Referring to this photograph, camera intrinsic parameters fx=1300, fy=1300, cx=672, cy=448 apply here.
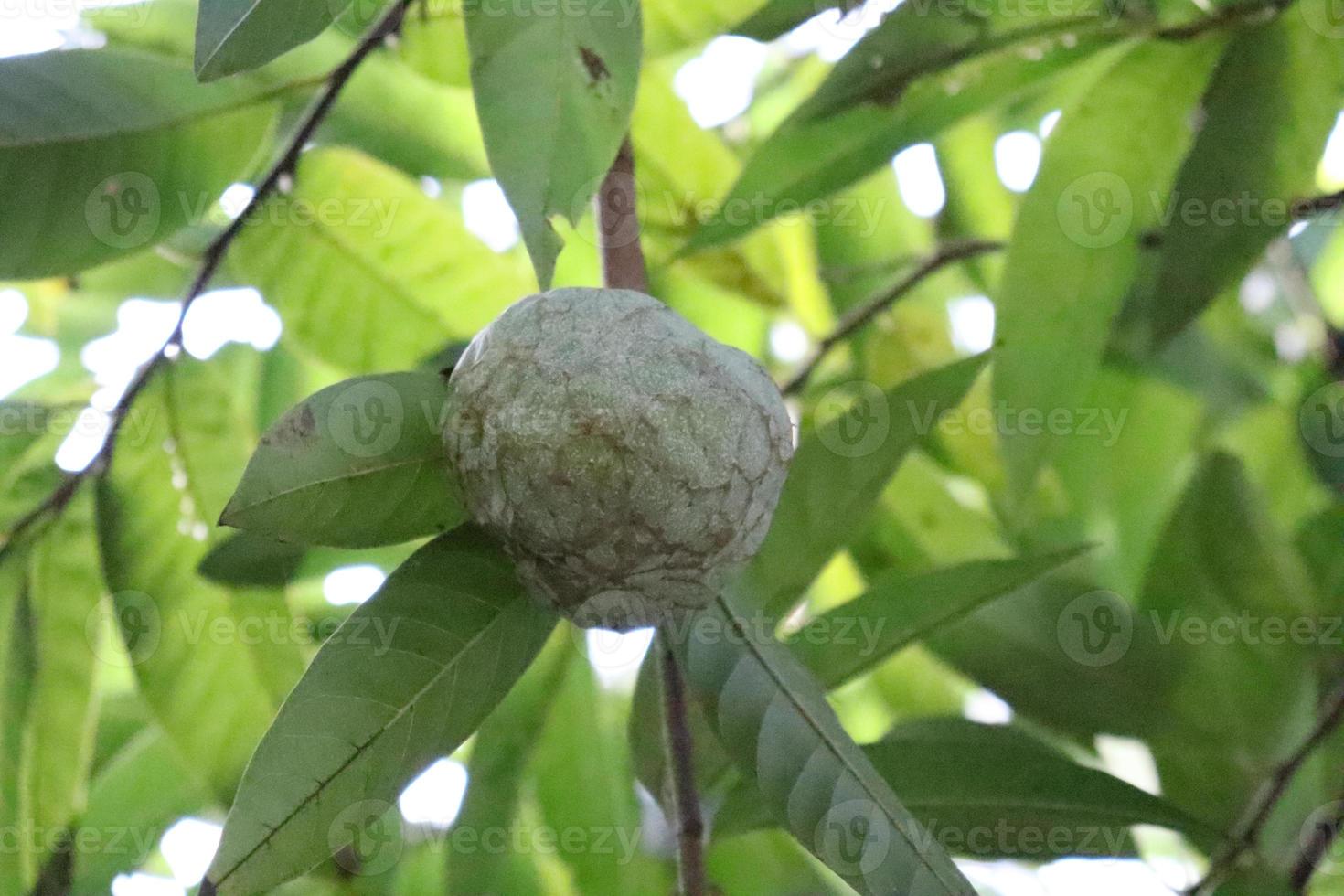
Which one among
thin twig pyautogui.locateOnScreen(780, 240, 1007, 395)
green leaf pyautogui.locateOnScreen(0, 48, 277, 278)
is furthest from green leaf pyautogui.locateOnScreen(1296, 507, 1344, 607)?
green leaf pyautogui.locateOnScreen(0, 48, 277, 278)

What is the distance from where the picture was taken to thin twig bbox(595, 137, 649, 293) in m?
1.07

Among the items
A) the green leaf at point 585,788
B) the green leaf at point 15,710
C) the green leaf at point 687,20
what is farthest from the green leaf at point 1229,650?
the green leaf at point 15,710

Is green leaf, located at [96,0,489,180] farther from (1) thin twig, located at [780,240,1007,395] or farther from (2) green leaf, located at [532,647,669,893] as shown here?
(2) green leaf, located at [532,647,669,893]

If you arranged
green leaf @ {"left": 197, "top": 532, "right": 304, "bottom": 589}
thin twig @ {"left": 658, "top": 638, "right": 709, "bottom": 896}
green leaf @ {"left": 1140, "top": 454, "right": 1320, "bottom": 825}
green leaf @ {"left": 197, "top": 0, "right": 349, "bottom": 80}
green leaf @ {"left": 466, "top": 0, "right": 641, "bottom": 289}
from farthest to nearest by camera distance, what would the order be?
1. green leaf @ {"left": 1140, "top": 454, "right": 1320, "bottom": 825}
2. green leaf @ {"left": 197, "top": 532, "right": 304, "bottom": 589}
3. thin twig @ {"left": 658, "top": 638, "right": 709, "bottom": 896}
4. green leaf @ {"left": 466, "top": 0, "right": 641, "bottom": 289}
5. green leaf @ {"left": 197, "top": 0, "right": 349, "bottom": 80}

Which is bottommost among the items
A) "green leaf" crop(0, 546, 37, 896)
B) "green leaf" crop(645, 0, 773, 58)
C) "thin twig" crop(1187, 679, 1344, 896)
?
"thin twig" crop(1187, 679, 1344, 896)

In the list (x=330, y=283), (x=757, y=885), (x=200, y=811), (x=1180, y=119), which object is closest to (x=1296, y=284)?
(x=1180, y=119)

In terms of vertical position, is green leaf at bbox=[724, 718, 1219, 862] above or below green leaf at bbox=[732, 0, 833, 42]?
below

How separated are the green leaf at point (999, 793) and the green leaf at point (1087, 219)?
0.33 metres

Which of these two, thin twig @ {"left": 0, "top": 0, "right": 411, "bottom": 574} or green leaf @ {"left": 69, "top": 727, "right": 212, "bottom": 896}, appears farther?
green leaf @ {"left": 69, "top": 727, "right": 212, "bottom": 896}

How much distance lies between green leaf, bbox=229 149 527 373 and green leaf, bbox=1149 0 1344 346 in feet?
2.61

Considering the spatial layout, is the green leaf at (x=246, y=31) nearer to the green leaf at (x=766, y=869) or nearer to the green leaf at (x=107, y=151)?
the green leaf at (x=107, y=151)

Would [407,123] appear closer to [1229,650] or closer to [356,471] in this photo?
[356,471]

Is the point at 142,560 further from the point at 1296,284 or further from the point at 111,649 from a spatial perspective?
the point at 1296,284

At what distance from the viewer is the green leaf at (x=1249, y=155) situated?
4.75 ft
